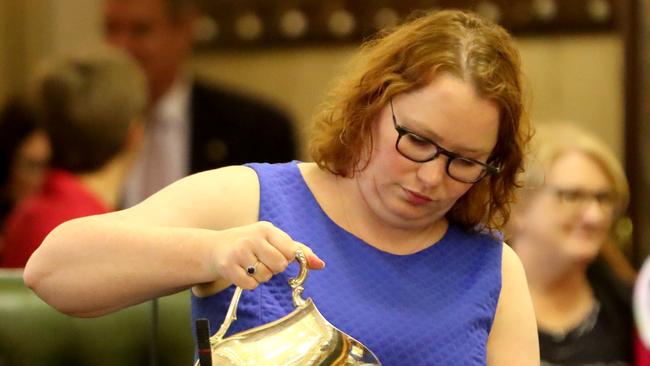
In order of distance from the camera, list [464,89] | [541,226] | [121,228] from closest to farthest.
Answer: [121,228]
[464,89]
[541,226]

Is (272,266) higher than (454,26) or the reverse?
the reverse

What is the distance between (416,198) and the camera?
1.70 m

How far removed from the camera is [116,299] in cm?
156

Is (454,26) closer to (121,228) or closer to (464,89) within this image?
(464,89)

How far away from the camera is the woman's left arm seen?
1.78 metres

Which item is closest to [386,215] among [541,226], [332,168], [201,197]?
[332,168]

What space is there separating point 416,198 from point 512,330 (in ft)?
0.80

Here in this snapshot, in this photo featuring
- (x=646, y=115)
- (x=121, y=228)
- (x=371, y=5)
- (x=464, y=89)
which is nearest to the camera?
(x=121, y=228)

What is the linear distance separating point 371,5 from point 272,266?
3317 mm

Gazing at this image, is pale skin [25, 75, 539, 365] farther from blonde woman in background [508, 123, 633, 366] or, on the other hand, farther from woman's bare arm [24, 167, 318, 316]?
blonde woman in background [508, 123, 633, 366]

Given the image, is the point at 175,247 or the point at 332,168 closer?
the point at 175,247

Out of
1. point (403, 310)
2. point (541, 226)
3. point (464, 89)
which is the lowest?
point (541, 226)

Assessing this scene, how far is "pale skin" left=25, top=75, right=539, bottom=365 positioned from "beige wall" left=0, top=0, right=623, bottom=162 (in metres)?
1.94

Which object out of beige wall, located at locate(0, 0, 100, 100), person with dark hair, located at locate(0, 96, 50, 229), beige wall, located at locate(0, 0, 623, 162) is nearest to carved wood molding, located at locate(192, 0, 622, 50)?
beige wall, located at locate(0, 0, 623, 162)
